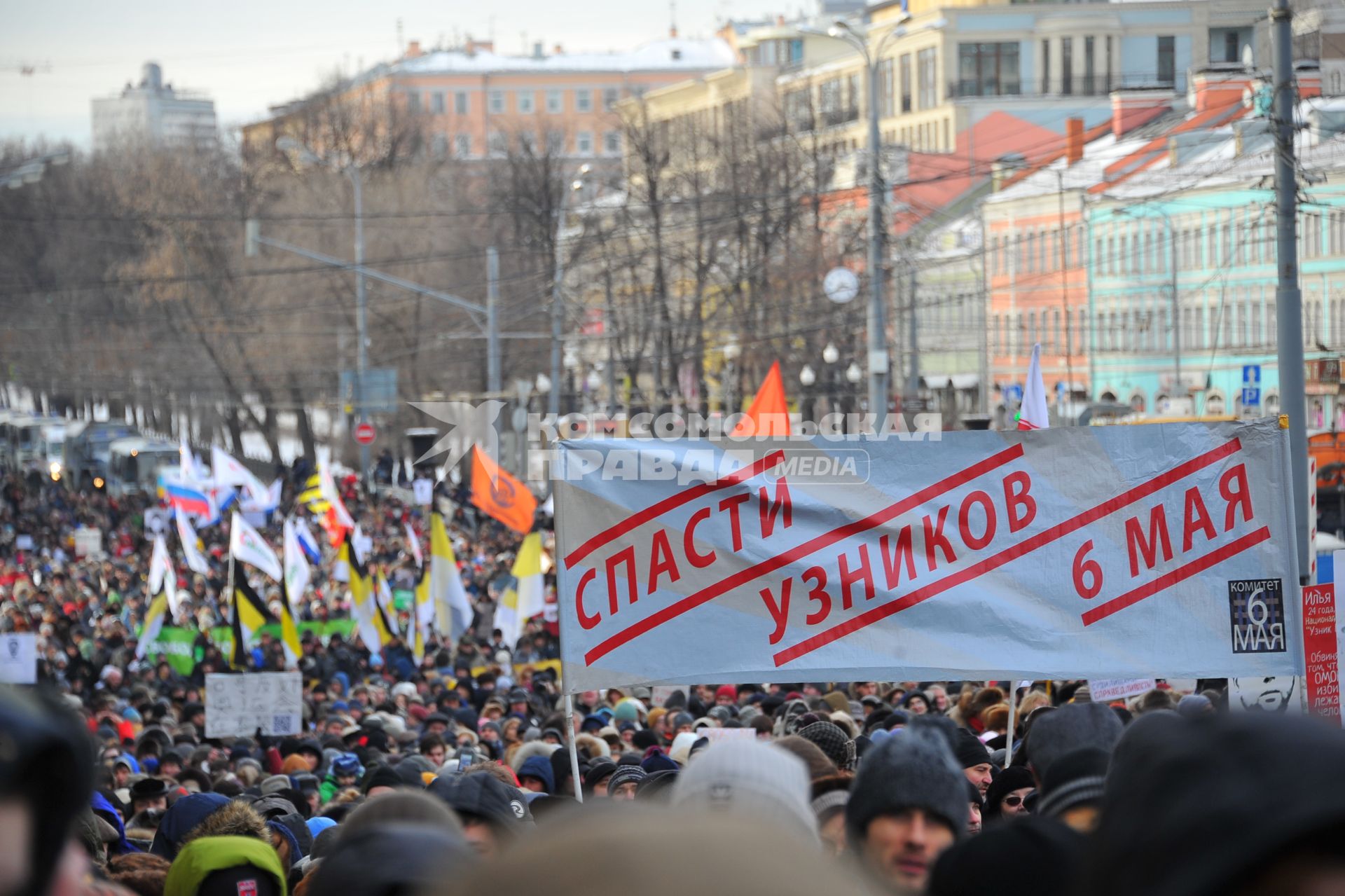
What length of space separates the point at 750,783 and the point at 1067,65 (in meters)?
85.1

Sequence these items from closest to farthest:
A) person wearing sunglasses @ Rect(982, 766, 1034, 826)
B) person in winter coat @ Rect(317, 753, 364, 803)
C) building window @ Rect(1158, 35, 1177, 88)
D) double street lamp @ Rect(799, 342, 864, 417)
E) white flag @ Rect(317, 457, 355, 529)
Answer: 1. person wearing sunglasses @ Rect(982, 766, 1034, 826)
2. person in winter coat @ Rect(317, 753, 364, 803)
3. white flag @ Rect(317, 457, 355, 529)
4. double street lamp @ Rect(799, 342, 864, 417)
5. building window @ Rect(1158, 35, 1177, 88)

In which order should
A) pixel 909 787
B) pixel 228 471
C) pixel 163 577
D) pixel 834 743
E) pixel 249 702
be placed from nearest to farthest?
1. pixel 909 787
2. pixel 834 743
3. pixel 249 702
4. pixel 163 577
5. pixel 228 471

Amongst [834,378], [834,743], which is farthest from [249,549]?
[834,378]

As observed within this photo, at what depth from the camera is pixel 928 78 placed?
86812 mm

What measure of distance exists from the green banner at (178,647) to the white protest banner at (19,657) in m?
2.90

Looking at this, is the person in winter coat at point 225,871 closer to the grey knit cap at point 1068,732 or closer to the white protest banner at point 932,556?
the grey knit cap at point 1068,732

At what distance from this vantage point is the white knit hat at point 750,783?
3.38 metres

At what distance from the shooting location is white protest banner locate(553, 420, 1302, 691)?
746cm

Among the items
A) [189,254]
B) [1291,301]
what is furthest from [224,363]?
[1291,301]

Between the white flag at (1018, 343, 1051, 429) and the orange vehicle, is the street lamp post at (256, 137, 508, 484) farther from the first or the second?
the white flag at (1018, 343, 1051, 429)

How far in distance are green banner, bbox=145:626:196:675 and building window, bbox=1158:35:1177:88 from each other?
62.9 metres

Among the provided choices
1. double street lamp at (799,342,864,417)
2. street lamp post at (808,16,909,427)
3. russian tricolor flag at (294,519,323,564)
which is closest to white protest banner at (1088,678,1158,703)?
street lamp post at (808,16,909,427)

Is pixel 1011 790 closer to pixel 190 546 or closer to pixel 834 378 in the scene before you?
pixel 190 546

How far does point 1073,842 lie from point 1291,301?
1151 centimetres
